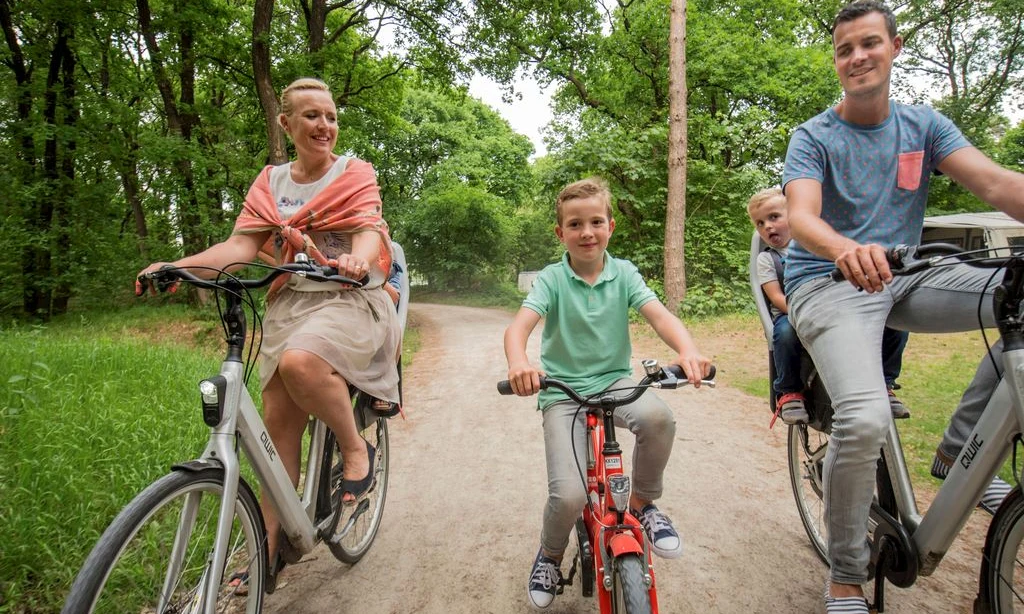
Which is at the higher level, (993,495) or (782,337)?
(782,337)

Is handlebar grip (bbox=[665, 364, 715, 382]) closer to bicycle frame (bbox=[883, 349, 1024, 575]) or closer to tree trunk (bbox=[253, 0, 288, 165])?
bicycle frame (bbox=[883, 349, 1024, 575])

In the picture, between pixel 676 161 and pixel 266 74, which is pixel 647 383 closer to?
pixel 676 161

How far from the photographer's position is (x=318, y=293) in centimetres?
244

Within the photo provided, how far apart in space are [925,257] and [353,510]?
8.47ft

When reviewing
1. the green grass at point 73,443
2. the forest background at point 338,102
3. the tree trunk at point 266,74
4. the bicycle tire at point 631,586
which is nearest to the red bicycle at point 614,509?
the bicycle tire at point 631,586

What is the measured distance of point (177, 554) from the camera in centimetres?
155

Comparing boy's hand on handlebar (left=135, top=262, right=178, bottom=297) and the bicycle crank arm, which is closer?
boy's hand on handlebar (left=135, top=262, right=178, bottom=297)

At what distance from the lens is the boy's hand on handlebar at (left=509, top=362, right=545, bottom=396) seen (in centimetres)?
180

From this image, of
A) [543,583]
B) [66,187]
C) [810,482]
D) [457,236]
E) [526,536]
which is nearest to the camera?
[543,583]

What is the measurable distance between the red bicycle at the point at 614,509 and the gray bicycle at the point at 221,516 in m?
0.91

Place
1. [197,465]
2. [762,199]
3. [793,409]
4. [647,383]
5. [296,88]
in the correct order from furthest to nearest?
[762,199], [793,409], [296,88], [647,383], [197,465]

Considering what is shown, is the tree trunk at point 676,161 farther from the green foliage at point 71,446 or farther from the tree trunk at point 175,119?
the tree trunk at point 175,119

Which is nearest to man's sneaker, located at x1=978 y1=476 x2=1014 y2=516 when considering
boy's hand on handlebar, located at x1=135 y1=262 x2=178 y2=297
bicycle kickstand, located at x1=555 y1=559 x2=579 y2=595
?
bicycle kickstand, located at x1=555 y1=559 x2=579 y2=595

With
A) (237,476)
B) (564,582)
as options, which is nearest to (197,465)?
(237,476)
